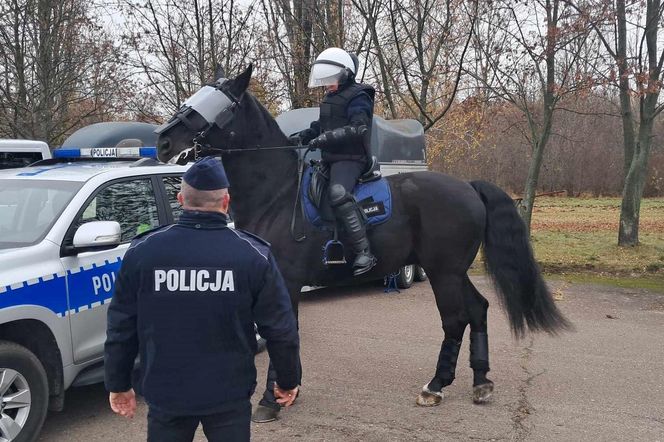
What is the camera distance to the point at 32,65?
1165 centimetres

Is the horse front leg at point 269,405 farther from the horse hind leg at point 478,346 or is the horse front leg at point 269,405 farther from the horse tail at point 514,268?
the horse tail at point 514,268

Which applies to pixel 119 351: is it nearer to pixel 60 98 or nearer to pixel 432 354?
pixel 432 354

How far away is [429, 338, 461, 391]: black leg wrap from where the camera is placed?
5.13m

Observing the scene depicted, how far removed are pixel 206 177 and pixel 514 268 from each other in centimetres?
361

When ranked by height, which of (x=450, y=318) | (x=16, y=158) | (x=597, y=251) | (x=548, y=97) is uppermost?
(x=548, y=97)

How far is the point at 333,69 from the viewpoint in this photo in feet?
16.1

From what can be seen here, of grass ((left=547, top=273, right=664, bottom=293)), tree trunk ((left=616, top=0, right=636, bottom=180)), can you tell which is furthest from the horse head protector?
tree trunk ((left=616, top=0, right=636, bottom=180))

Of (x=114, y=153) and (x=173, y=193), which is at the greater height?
(x=114, y=153)

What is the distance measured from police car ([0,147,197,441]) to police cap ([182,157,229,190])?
1.95 meters

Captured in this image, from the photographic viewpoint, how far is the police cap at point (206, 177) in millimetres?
2447

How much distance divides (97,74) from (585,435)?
12.2 metres

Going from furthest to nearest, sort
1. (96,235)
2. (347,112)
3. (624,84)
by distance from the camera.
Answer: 1. (624,84)
2. (347,112)
3. (96,235)

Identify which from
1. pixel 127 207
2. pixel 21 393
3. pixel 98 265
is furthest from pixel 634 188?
pixel 21 393

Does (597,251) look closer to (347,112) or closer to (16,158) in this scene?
(347,112)
